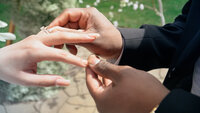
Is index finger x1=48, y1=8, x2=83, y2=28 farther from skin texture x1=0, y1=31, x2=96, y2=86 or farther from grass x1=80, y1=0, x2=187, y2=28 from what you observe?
grass x1=80, y1=0, x2=187, y2=28

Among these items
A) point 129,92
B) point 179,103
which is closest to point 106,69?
point 129,92

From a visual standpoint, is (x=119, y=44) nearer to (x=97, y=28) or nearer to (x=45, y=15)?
(x=97, y=28)

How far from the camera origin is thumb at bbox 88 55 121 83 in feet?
3.09

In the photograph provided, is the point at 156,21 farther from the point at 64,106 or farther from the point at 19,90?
the point at 19,90

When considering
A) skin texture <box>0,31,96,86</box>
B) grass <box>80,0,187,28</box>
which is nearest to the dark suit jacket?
skin texture <box>0,31,96,86</box>

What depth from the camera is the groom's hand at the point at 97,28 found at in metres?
1.32

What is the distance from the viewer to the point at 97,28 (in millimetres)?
1339

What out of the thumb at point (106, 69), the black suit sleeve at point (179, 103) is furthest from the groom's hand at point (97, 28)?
the black suit sleeve at point (179, 103)

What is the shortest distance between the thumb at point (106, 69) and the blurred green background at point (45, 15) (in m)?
1.04

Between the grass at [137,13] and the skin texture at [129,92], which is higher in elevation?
the skin texture at [129,92]

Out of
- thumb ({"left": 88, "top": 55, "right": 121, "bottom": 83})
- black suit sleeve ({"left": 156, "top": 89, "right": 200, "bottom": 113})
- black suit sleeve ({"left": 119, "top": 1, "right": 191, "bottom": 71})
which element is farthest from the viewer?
black suit sleeve ({"left": 119, "top": 1, "right": 191, "bottom": 71})

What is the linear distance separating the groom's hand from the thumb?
0.68 feet

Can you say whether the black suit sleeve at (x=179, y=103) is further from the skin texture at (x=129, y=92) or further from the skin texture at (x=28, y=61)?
the skin texture at (x=28, y=61)

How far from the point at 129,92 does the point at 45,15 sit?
1.39 meters
